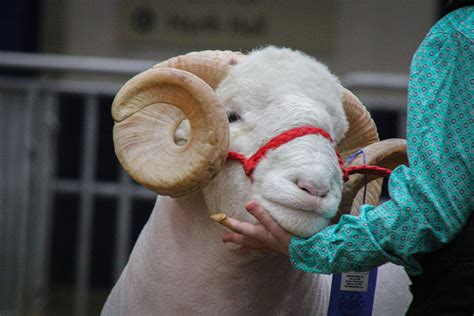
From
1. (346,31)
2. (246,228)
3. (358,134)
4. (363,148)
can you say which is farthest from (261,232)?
(346,31)

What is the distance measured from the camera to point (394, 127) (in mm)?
6613

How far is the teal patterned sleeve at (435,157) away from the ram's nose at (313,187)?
22 centimetres

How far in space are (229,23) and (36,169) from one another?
2468 mm

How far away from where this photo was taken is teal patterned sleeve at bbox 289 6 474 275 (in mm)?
2307

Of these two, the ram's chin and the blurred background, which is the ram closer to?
the ram's chin

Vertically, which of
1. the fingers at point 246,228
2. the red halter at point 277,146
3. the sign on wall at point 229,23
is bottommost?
the fingers at point 246,228

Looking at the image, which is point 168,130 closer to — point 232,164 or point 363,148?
point 232,164

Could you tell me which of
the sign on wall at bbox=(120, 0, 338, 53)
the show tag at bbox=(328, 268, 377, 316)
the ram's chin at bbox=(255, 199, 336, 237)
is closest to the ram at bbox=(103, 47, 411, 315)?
the ram's chin at bbox=(255, 199, 336, 237)

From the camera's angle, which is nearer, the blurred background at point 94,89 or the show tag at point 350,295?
the show tag at point 350,295

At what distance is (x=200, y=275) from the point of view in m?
2.97

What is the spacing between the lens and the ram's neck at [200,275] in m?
2.96

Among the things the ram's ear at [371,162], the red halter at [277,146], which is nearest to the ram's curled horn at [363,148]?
the ram's ear at [371,162]

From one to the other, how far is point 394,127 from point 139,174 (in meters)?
4.12

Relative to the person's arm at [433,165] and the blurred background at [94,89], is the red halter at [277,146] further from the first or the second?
the blurred background at [94,89]
